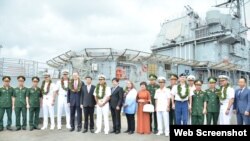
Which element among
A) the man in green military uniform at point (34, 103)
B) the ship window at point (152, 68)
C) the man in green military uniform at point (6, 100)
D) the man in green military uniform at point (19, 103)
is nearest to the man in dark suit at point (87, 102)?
the man in green military uniform at point (34, 103)

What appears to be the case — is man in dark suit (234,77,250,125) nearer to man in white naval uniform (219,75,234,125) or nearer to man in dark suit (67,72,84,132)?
man in white naval uniform (219,75,234,125)

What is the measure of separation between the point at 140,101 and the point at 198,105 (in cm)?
159

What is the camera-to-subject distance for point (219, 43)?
104ft

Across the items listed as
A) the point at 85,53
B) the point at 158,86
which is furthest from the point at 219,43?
the point at 158,86

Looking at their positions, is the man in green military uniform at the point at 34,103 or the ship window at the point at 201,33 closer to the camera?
the man in green military uniform at the point at 34,103

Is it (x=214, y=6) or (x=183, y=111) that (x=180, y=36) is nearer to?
(x=214, y=6)

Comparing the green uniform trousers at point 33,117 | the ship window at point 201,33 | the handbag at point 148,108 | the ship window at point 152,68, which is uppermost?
the ship window at point 201,33

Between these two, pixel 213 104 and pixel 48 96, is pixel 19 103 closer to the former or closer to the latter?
pixel 48 96

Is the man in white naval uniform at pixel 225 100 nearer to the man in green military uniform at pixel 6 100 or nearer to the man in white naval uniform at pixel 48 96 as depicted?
the man in white naval uniform at pixel 48 96

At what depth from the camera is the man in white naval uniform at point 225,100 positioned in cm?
794

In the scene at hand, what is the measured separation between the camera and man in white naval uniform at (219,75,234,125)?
7938mm

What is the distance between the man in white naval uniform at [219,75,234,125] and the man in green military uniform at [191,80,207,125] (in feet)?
1.51

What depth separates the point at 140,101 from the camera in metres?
8.48

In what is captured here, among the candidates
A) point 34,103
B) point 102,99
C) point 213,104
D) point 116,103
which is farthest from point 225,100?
point 34,103
